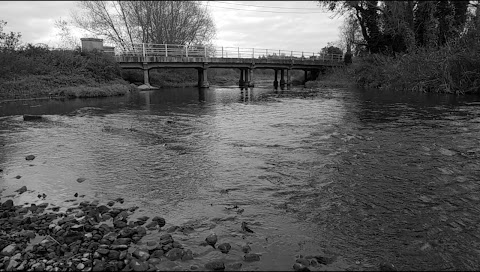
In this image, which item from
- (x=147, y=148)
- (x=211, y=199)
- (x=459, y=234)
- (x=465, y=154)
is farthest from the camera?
(x=147, y=148)

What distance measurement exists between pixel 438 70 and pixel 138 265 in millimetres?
29550

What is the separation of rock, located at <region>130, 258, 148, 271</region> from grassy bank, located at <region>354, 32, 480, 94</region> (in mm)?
27298

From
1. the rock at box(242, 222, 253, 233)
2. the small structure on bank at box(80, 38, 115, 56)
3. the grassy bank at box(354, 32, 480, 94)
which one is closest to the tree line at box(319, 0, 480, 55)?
the grassy bank at box(354, 32, 480, 94)

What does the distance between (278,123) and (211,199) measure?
345 inches

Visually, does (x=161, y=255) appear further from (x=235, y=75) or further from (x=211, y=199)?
(x=235, y=75)

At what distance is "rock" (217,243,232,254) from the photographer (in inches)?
190

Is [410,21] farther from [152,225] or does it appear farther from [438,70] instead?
[152,225]

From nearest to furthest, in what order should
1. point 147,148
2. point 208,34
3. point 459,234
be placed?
point 459,234, point 147,148, point 208,34

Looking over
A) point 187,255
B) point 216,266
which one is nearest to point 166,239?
point 187,255

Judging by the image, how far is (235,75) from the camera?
229ft

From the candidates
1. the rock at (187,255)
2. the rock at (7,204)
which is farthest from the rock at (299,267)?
the rock at (7,204)

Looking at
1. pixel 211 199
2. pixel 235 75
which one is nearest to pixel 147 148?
pixel 211 199

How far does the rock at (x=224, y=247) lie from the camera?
4.82m

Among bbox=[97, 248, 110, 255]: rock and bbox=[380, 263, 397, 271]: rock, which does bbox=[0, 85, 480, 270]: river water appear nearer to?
bbox=[380, 263, 397, 271]: rock
